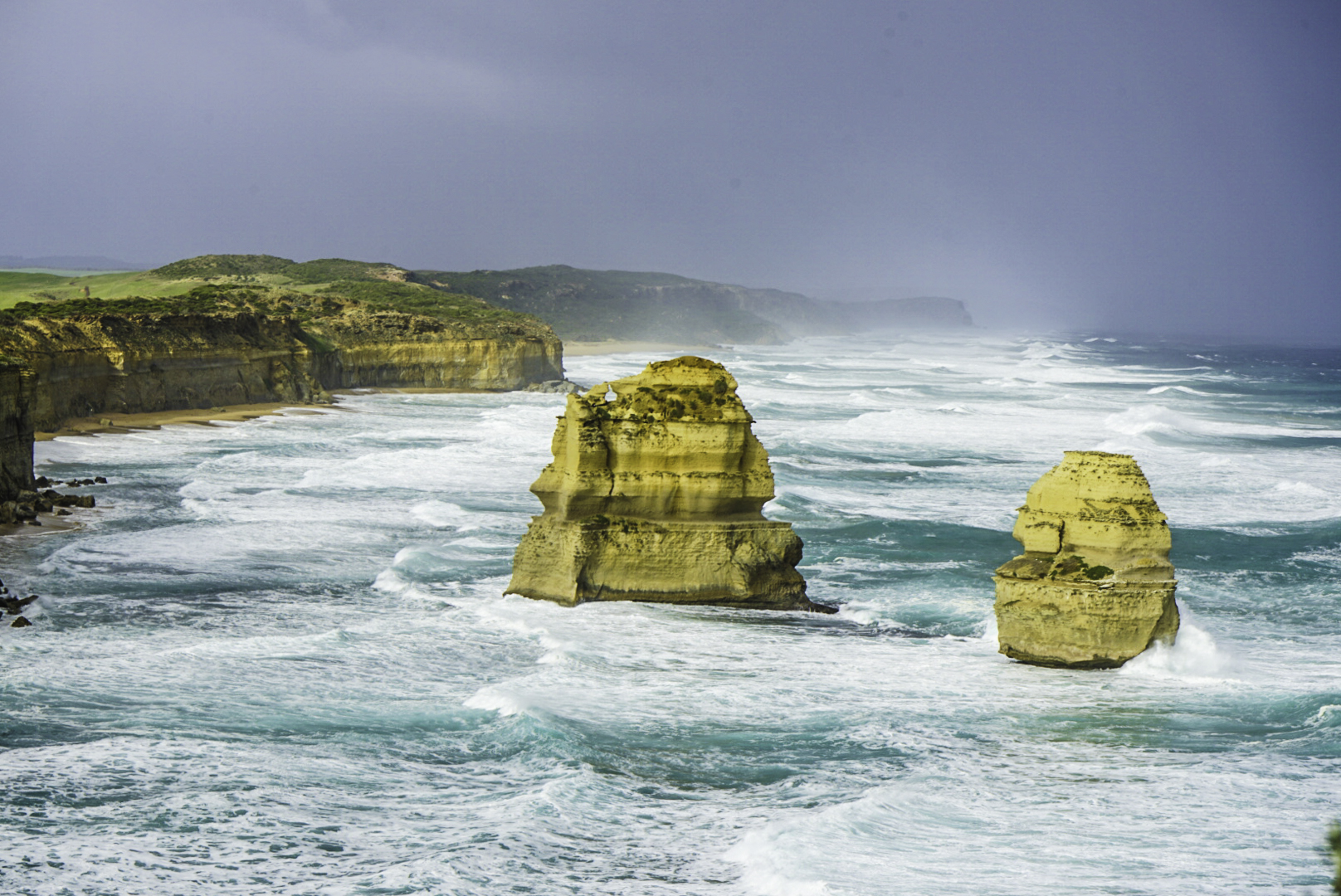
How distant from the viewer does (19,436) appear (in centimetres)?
3419

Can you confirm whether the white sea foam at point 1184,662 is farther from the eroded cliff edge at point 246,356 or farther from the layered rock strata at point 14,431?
the eroded cliff edge at point 246,356

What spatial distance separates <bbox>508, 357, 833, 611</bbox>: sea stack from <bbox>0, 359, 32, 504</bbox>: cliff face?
673 inches

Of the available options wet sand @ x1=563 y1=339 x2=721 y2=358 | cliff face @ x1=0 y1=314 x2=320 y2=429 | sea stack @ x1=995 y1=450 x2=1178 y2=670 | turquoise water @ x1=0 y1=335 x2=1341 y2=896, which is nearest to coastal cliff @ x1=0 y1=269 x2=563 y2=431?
cliff face @ x1=0 y1=314 x2=320 y2=429

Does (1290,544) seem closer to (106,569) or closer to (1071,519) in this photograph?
(1071,519)

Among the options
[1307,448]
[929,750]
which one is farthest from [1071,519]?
[1307,448]

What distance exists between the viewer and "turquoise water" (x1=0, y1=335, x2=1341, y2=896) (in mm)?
12898

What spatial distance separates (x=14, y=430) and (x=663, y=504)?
63.7ft

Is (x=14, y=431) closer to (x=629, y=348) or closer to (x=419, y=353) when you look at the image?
(x=419, y=353)

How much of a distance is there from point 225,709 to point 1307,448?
49.0 meters

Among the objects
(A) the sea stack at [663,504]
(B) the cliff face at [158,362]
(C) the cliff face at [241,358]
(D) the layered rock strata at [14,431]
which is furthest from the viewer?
(C) the cliff face at [241,358]

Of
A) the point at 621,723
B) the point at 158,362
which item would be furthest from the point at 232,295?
the point at 621,723

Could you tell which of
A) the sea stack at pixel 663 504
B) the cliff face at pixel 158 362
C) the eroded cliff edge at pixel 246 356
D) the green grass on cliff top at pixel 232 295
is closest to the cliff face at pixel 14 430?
the eroded cliff edge at pixel 246 356

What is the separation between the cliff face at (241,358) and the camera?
54.4 metres

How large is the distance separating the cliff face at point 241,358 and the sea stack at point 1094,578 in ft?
88.7
